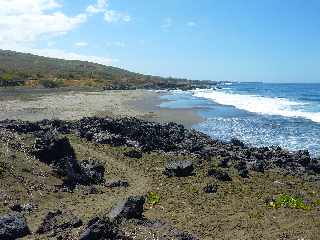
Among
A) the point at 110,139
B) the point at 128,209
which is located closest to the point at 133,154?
the point at 110,139

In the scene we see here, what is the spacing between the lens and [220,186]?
20.5m

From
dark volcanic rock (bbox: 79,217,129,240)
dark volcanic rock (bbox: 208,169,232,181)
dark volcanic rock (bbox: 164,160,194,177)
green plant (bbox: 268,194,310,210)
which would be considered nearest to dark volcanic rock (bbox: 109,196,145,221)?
dark volcanic rock (bbox: 79,217,129,240)

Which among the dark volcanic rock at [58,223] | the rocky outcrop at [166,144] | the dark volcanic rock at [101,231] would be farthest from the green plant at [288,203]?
→ the dark volcanic rock at [101,231]

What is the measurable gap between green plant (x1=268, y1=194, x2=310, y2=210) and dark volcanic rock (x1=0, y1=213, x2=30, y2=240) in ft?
→ 28.4

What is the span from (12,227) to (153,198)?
5949 millimetres

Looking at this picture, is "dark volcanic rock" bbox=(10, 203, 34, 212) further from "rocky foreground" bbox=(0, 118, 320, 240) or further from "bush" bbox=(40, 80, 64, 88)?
"bush" bbox=(40, 80, 64, 88)

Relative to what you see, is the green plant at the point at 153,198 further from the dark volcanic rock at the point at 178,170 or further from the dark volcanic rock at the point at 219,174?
the dark volcanic rock at the point at 219,174

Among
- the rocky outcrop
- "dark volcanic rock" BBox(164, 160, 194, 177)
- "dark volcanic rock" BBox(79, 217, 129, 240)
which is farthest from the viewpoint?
the rocky outcrop

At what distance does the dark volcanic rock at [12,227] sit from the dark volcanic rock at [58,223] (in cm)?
45

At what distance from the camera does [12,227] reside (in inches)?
519

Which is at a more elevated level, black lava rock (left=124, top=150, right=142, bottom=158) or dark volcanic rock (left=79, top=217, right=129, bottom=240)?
dark volcanic rock (left=79, top=217, right=129, bottom=240)

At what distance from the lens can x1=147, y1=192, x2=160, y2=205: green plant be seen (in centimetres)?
1744

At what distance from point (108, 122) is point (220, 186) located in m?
14.0

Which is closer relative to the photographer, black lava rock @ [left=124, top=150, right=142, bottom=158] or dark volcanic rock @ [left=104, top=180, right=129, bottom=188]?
dark volcanic rock @ [left=104, top=180, right=129, bottom=188]
